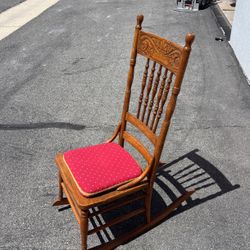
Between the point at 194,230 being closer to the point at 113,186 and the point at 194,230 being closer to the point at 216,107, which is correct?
the point at 113,186

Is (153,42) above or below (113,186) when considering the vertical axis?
above

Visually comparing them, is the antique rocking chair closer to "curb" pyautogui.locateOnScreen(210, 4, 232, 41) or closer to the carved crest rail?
the carved crest rail

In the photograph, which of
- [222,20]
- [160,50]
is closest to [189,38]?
[160,50]

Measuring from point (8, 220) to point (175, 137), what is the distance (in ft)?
6.99

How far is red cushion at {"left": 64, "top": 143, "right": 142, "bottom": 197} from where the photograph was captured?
7.61ft

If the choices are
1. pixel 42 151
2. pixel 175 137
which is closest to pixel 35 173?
pixel 42 151

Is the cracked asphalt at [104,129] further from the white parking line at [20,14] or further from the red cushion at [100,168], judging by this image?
the red cushion at [100,168]

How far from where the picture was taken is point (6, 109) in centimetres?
464

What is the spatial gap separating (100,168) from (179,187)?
1108 mm

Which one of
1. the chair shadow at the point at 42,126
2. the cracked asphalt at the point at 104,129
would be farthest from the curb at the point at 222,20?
the chair shadow at the point at 42,126

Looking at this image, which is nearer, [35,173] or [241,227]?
[241,227]

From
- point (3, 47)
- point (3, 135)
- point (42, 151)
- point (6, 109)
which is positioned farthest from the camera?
point (3, 47)

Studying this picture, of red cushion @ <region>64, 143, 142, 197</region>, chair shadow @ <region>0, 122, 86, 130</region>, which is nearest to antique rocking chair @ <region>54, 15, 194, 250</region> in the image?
red cushion @ <region>64, 143, 142, 197</region>

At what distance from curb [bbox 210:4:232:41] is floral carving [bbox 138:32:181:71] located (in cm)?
521
